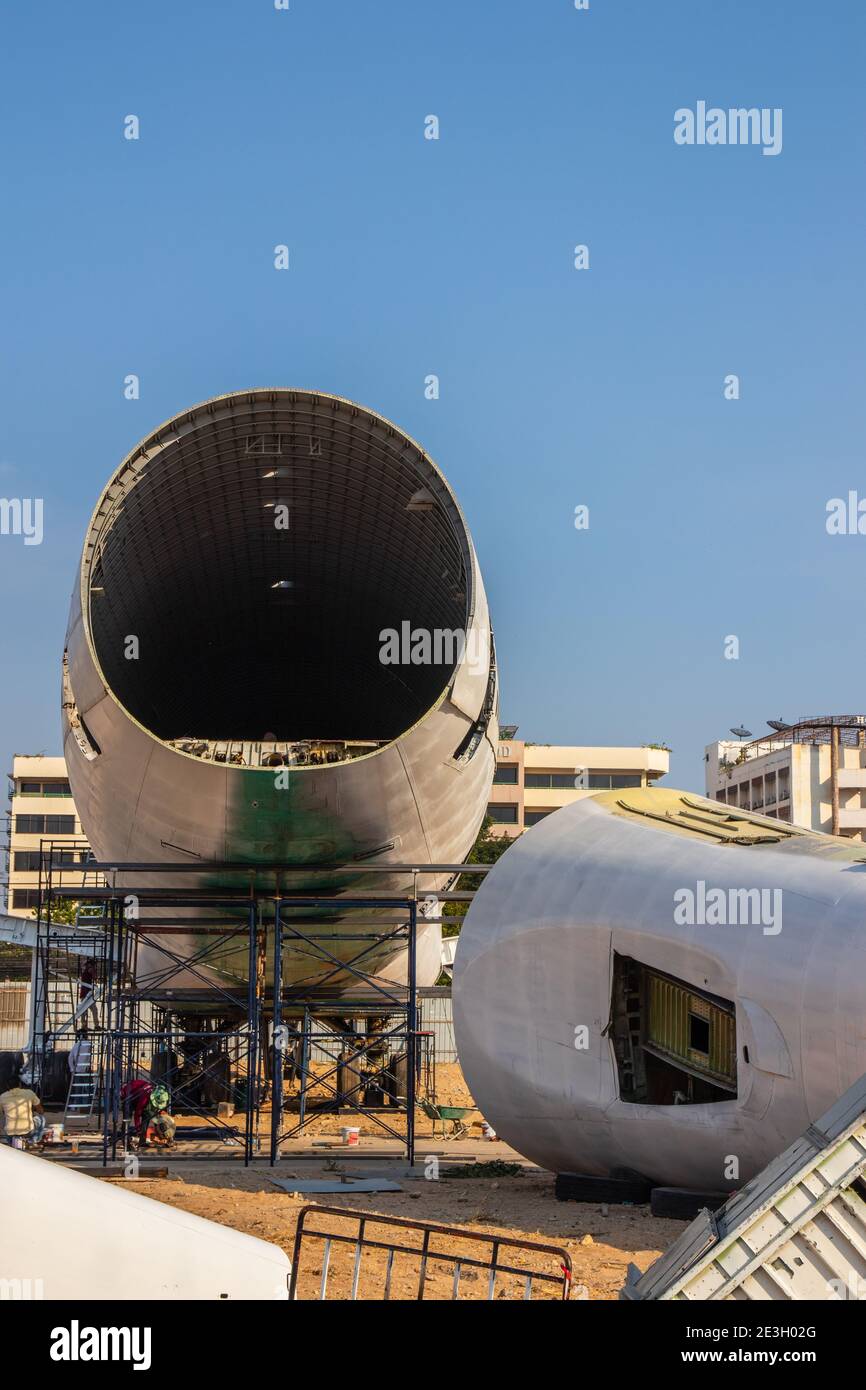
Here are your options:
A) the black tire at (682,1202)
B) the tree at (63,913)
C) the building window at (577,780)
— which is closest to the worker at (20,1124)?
the black tire at (682,1202)

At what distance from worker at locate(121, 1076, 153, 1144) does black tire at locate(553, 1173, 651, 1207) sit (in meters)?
8.41

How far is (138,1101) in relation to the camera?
23406 mm

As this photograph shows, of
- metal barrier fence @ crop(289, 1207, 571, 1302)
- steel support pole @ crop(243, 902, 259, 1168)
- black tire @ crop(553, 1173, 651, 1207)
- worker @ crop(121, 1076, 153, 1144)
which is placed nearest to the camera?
metal barrier fence @ crop(289, 1207, 571, 1302)

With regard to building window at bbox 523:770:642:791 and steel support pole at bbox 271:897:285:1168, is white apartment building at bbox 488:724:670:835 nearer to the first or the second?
building window at bbox 523:770:642:791

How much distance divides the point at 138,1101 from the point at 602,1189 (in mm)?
9372

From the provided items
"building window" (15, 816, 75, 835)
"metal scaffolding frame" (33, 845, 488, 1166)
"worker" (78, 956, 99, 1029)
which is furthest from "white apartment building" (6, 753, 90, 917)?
"metal scaffolding frame" (33, 845, 488, 1166)

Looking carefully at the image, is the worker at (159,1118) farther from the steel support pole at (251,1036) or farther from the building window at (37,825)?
the building window at (37,825)

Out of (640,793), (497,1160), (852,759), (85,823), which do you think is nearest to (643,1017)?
(640,793)

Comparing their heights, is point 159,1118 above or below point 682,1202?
below

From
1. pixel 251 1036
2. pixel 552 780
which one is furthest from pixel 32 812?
pixel 251 1036

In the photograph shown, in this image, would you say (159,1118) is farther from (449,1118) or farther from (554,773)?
(554,773)

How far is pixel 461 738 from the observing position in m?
19.2

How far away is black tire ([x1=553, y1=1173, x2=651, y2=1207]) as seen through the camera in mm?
16375
